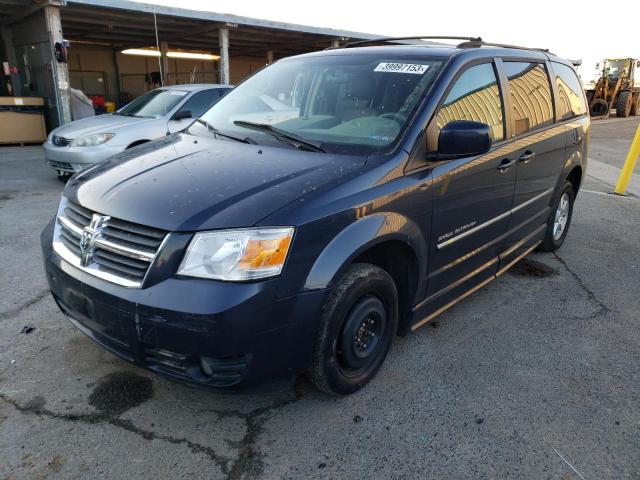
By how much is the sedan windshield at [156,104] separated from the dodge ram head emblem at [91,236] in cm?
586

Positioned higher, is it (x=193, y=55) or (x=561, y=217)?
(x=193, y=55)

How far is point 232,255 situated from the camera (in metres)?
2.02

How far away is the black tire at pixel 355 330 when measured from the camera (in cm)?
229

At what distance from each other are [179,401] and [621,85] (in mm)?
28169

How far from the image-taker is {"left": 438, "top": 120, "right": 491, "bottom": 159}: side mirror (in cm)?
258

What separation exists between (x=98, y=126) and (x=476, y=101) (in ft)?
20.0

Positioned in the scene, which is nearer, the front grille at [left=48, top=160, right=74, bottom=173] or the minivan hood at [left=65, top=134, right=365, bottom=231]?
the minivan hood at [left=65, top=134, right=365, bottom=231]

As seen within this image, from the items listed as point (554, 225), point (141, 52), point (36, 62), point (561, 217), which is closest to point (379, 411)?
point (554, 225)

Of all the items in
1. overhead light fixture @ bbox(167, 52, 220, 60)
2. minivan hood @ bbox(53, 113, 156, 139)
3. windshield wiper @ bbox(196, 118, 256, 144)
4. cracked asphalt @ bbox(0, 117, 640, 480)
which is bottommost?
cracked asphalt @ bbox(0, 117, 640, 480)

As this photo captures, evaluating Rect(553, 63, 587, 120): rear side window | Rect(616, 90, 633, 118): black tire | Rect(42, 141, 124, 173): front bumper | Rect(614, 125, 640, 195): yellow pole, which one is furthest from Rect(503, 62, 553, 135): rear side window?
Rect(616, 90, 633, 118): black tire

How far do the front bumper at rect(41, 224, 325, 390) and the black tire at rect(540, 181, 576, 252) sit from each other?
332 cm

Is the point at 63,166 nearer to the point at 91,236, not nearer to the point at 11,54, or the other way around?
the point at 91,236

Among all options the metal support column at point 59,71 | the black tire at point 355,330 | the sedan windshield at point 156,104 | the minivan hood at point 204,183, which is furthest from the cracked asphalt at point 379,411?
the metal support column at point 59,71

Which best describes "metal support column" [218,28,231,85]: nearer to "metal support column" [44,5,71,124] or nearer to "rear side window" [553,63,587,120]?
"metal support column" [44,5,71,124]
